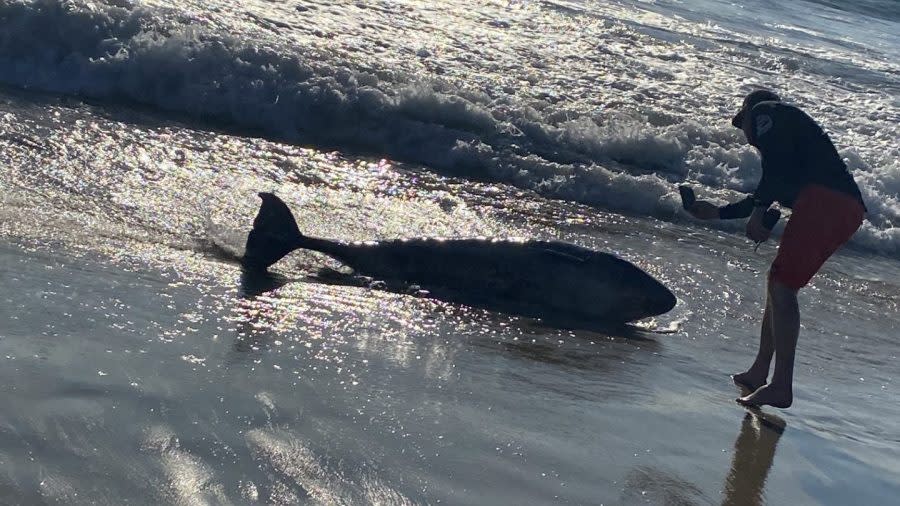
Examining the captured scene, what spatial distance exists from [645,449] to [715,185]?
9.29m

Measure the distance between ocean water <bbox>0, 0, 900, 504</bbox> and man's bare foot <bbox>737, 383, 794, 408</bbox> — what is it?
12 cm

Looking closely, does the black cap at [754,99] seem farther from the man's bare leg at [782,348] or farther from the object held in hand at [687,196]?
the man's bare leg at [782,348]

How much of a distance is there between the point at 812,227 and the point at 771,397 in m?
1.07

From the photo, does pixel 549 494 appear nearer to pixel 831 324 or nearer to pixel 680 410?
pixel 680 410

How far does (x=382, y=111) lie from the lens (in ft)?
46.0

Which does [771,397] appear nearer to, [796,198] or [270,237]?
[796,198]

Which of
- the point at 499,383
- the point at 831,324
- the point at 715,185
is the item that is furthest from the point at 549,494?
the point at 715,185

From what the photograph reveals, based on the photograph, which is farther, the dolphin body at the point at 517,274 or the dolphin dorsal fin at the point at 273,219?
the dolphin body at the point at 517,274

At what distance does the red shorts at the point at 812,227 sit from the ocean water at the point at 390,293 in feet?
2.66

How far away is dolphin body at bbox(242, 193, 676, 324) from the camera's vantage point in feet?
26.2

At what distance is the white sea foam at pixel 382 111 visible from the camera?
13.0 m

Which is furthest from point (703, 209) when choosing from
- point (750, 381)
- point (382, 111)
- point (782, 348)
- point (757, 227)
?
point (382, 111)

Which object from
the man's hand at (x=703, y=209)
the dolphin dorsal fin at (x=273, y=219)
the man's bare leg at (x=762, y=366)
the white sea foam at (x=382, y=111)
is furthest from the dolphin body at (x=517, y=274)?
the white sea foam at (x=382, y=111)

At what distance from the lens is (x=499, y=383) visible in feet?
19.4
